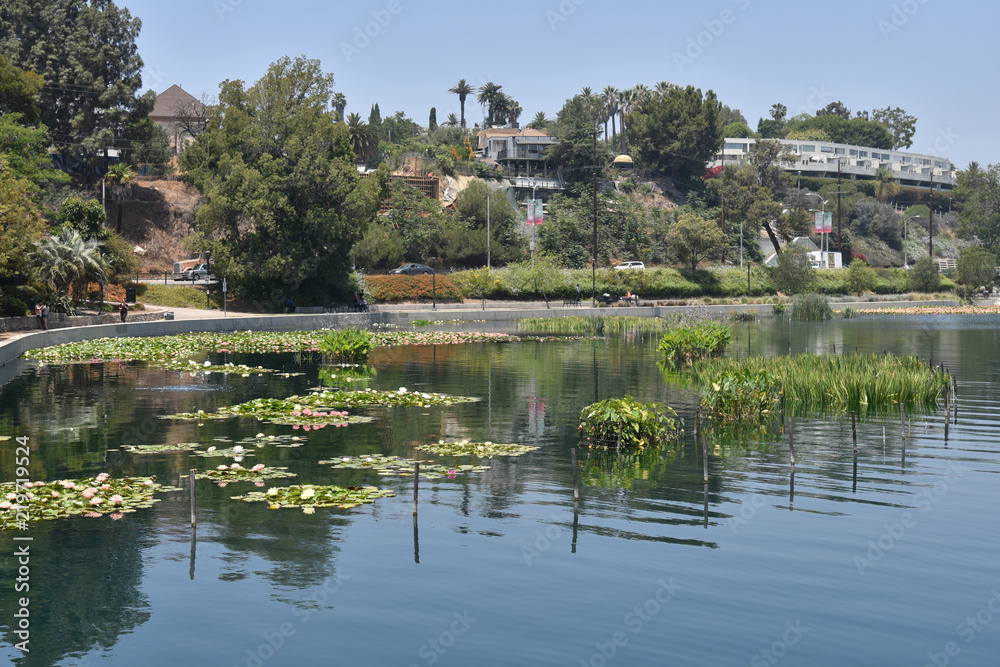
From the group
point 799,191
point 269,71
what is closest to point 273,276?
point 269,71

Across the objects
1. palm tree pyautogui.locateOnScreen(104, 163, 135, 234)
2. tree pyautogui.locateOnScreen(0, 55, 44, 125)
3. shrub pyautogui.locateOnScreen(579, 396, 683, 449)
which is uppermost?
tree pyautogui.locateOnScreen(0, 55, 44, 125)

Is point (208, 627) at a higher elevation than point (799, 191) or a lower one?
lower

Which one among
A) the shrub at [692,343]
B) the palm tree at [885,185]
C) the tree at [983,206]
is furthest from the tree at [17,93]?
the palm tree at [885,185]

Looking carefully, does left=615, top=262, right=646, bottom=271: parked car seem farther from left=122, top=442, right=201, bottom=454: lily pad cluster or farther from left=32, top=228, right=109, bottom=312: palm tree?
left=122, top=442, right=201, bottom=454: lily pad cluster

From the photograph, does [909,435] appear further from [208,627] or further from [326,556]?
[208,627]

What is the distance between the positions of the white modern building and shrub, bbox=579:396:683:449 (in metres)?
150

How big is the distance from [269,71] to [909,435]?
60324 mm

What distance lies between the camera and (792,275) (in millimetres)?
103000

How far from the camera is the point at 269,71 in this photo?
72.1m

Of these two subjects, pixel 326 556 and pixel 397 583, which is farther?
pixel 326 556

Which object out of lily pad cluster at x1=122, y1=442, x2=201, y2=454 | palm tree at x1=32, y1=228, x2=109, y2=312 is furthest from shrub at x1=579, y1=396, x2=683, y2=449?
palm tree at x1=32, y1=228, x2=109, y2=312

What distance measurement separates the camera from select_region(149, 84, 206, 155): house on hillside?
118 m

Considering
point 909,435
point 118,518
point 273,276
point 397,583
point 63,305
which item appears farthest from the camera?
point 273,276

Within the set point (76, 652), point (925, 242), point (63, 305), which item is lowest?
point (76, 652)
